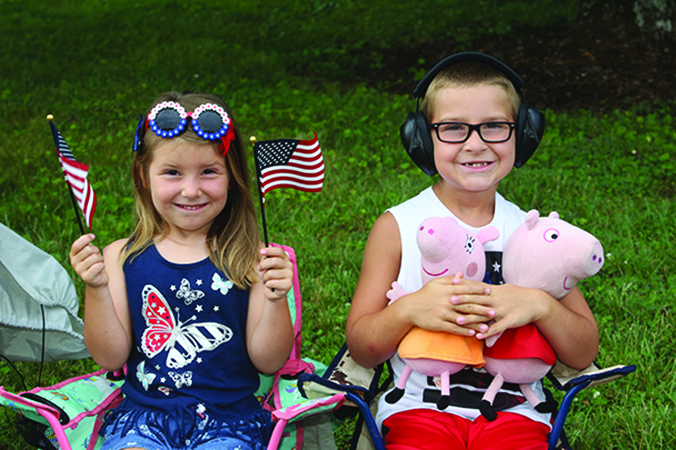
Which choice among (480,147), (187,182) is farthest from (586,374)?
(187,182)

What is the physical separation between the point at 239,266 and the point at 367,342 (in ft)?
1.81

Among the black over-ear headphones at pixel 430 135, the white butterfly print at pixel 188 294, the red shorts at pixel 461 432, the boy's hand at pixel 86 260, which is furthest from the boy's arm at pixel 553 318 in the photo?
the boy's hand at pixel 86 260

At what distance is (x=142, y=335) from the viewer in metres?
2.18

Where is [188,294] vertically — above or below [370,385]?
above

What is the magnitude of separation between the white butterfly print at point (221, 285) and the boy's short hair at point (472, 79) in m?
1.00

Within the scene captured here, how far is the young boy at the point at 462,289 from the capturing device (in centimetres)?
192

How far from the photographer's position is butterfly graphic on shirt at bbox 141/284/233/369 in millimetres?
2148

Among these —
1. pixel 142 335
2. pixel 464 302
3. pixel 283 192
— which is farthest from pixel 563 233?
→ pixel 283 192

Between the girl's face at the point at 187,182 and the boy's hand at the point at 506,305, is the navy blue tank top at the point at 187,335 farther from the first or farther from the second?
the boy's hand at the point at 506,305

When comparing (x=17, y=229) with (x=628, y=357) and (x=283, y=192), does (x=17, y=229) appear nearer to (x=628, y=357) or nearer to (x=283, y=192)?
(x=283, y=192)

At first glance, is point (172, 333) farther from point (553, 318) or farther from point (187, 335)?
point (553, 318)

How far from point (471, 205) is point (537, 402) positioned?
2.49 ft

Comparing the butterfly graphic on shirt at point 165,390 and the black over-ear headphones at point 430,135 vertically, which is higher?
the black over-ear headphones at point 430,135

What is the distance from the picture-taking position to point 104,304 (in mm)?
2051
